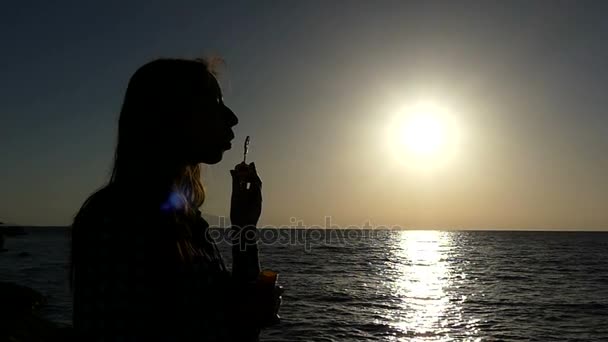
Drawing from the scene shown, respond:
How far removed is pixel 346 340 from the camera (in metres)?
17.4

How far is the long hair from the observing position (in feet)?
5.98

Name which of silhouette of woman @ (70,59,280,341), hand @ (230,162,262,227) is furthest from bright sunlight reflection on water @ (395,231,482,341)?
silhouette of woman @ (70,59,280,341)

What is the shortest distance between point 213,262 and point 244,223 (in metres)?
0.46

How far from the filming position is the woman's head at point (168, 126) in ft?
6.08

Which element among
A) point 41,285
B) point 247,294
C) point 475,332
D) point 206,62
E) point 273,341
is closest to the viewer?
point 247,294

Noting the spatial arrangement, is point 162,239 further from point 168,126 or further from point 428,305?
point 428,305

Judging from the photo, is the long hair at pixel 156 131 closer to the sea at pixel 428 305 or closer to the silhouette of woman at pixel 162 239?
the silhouette of woman at pixel 162 239

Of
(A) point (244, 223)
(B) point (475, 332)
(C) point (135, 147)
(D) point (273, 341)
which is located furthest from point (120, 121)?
(B) point (475, 332)

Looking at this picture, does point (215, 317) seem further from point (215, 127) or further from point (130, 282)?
point (215, 127)

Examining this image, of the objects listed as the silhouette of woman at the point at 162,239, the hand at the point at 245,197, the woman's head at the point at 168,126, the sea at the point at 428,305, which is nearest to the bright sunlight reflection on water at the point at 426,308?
→ the sea at the point at 428,305

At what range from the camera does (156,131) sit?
1875 mm

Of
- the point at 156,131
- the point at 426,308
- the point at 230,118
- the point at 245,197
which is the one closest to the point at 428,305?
the point at 426,308

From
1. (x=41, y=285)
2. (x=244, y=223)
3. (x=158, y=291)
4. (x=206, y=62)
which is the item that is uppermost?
(x=206, y=62)

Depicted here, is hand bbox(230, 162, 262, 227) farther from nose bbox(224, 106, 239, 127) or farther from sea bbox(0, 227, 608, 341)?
sea bbox(0, 227, 608, 341)
